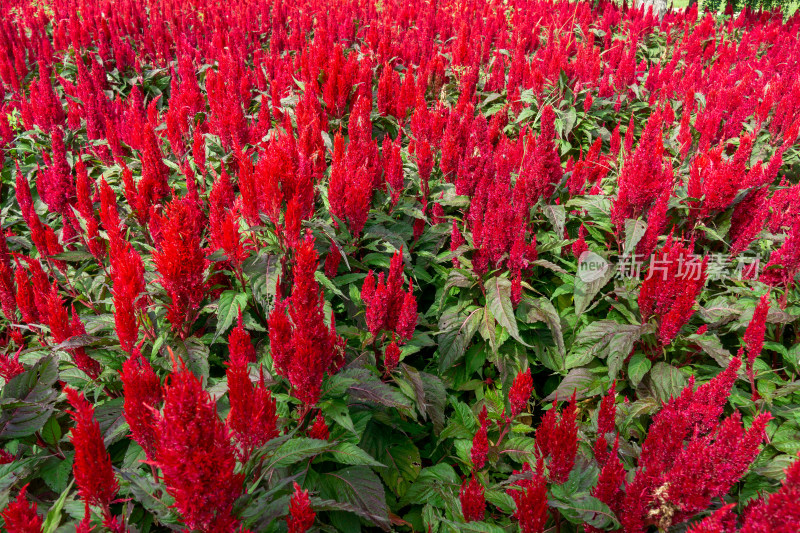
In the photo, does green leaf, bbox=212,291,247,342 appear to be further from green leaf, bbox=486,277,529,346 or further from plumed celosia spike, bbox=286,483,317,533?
green leaf, bbox=486,277,529,346

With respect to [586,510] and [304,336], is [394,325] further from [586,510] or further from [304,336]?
[586,510]

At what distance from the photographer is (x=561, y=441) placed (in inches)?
67.8

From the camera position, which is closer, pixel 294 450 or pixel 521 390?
pixel 294 450

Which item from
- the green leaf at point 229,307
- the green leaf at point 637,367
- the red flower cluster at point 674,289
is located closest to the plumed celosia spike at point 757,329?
the red flower cluster at point 674,289

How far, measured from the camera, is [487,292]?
121 inches

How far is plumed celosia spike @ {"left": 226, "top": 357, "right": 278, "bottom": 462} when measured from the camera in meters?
1.31

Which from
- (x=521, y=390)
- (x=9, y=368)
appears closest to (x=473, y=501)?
(x=521, y=390)

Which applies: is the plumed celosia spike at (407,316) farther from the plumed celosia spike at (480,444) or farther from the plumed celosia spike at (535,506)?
the plumed celosia spike at (535,506)

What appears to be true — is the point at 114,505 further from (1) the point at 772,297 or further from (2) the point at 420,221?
(1) the point at 772,297

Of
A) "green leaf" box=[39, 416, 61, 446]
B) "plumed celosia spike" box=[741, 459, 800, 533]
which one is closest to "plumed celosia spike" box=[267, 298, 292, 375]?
"green leaf" box=[39, 416, 61, 446]

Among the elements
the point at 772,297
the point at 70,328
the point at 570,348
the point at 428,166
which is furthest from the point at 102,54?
the point at 772,297

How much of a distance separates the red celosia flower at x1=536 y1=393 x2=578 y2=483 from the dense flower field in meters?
0.02

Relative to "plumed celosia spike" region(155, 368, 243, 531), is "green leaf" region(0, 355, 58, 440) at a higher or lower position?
lower

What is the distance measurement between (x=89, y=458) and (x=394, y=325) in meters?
1.35
